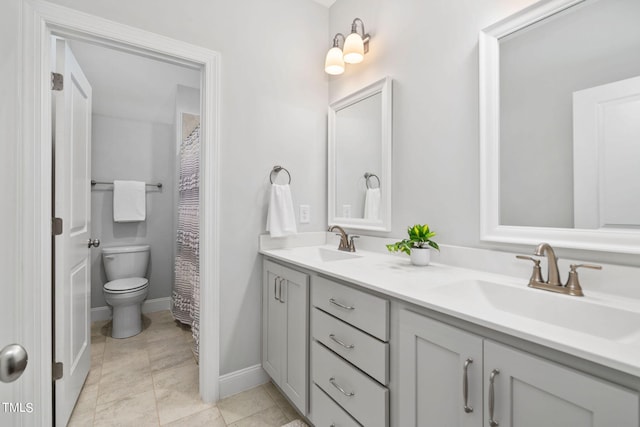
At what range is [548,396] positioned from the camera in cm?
65

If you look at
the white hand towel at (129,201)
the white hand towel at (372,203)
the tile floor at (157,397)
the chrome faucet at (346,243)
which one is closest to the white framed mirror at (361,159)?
the white hand towel at (372,203)

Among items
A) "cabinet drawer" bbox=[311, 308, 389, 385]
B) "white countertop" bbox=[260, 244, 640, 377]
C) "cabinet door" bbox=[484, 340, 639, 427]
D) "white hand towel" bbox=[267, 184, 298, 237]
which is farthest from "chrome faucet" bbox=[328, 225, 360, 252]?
"cabinet door" bbox=[484, 340, 639, 427]

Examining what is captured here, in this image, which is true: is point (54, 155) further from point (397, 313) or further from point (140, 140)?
point (140, 140)

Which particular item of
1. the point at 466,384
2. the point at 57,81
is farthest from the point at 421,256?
the point at 57,81

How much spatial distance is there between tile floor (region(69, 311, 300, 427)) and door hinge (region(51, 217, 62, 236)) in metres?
1.02

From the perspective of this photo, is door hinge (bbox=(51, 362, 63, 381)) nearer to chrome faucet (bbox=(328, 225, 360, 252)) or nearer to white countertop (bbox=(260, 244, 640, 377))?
white countertop (bbox=(260, 244, 640, 377))

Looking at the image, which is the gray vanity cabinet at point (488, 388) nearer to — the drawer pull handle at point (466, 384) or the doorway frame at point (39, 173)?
the drawer pull handle at point (466, 384)

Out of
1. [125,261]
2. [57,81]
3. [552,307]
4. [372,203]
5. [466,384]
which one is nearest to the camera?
[466,384]

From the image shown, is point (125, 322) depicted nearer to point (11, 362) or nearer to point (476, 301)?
point (11, 362)

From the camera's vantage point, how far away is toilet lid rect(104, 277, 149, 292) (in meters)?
2.53

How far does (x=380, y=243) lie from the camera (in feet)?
Result: 5.98

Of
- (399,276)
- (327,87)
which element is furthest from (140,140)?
(399,276)

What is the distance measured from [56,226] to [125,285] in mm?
1410

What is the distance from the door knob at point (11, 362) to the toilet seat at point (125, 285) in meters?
2.45
